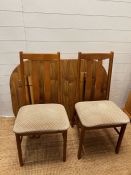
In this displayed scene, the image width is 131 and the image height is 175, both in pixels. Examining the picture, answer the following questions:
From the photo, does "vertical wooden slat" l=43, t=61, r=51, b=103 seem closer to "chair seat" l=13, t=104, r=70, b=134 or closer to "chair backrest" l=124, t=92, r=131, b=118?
"chair seat" l=13, t=104, r=70, b=134

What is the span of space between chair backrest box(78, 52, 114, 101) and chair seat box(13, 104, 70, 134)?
1.27 feet

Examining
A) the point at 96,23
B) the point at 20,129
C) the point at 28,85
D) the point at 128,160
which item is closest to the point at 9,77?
the point at 28,85

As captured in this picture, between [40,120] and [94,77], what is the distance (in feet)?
2.49

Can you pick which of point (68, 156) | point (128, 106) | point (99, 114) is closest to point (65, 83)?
point (99, 114)

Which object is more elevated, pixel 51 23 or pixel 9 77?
pixel 51 23

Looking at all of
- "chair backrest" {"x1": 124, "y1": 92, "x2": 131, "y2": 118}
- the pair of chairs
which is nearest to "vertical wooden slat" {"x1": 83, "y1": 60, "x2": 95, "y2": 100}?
the pair of chairs

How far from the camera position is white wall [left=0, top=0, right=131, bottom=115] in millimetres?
1494

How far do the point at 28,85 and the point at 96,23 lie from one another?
0.98 m

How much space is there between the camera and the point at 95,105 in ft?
5.15

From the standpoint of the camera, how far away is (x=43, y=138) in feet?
5.97

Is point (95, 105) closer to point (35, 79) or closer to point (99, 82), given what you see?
point (99, 82)

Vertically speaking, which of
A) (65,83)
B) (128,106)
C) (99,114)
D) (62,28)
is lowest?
(128,106)

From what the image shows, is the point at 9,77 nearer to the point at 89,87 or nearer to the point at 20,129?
the point at 20,129

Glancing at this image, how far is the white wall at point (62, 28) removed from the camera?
1.49 m
